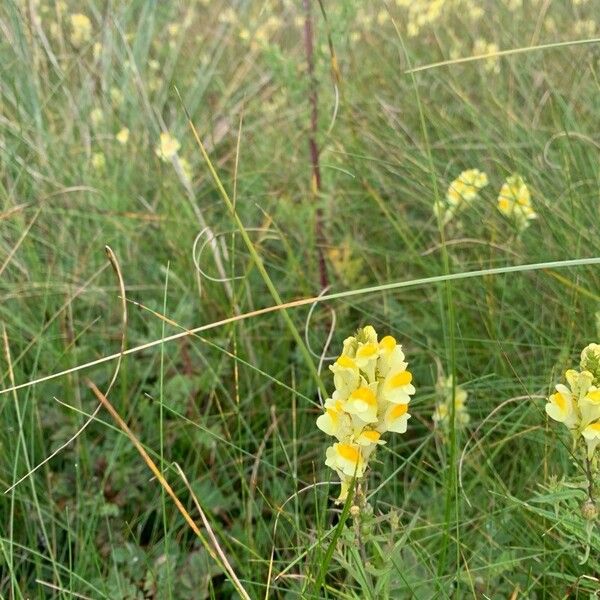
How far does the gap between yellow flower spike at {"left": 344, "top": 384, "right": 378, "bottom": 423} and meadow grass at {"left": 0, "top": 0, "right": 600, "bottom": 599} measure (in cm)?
10

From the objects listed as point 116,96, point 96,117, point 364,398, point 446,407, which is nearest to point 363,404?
point 364,398

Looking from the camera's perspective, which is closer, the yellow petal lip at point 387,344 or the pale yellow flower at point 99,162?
the yellow petal lip at point 387,344

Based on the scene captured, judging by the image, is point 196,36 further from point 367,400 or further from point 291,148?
point 367,400

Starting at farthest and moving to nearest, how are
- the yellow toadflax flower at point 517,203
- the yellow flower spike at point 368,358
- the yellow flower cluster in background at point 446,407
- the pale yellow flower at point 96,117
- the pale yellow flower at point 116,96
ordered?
the pale yellow flower at point 116,96, the pale yellow flower at point 96,117, the yellow toadflax flower at point 517,203, the yellow flower cluster in background at point 446,407, the yellow flower spike at point 368,358

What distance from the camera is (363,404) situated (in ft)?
2.49

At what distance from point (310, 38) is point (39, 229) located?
79 cm

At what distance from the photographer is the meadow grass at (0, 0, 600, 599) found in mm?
1044

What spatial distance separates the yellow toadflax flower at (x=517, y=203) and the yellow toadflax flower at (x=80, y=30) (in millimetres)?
1607

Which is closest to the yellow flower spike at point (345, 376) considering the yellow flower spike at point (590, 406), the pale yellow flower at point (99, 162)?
the yellow flower spike at point (590, 406)

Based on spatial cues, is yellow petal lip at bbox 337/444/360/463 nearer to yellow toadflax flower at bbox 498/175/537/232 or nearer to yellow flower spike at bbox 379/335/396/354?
yellow flower spike at bbox 379/335/396/354

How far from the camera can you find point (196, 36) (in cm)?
327

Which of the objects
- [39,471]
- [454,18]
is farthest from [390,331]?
[454,18]

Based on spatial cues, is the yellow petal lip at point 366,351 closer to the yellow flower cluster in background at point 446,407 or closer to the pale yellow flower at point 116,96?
the yellow flower cluster in background at point 446,407

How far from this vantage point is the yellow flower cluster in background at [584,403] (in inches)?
30.9
